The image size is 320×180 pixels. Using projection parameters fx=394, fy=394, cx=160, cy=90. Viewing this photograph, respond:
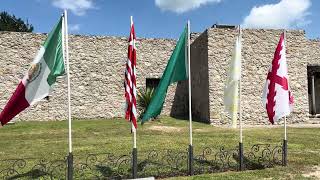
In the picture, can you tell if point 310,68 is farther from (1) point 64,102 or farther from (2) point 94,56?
(1) point 64,102

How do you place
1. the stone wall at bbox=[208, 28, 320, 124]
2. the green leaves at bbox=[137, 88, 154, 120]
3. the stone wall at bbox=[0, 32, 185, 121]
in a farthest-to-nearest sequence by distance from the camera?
1. the stone wall at bbox=[0, 32, 185, 121]
2. the green leaves at bbox=[137, 88, 154, 120]
3. the stone wall at bbox=[208, 28, 320, 124]

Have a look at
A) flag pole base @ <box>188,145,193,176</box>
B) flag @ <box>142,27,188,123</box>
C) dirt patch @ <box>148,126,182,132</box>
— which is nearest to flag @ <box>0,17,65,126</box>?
flag @ <box>142,27,188,123</box>

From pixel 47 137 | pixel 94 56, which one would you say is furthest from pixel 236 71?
pixel 94 56

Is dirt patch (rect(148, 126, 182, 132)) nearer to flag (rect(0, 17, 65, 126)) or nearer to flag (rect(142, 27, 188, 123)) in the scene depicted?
flag (rect(142, 27, 188, 123))

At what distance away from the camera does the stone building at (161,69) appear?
17.6m

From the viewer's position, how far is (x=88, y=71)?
Answer: 797 inches

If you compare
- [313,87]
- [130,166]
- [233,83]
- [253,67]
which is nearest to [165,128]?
[253,67]

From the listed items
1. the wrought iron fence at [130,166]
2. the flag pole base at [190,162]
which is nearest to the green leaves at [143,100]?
the wrought iron fence at [130,166]

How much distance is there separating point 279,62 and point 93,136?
23.3 ft

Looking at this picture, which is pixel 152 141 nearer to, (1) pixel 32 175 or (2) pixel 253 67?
(1) pixel 32 175

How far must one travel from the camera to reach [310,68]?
72.6 ft

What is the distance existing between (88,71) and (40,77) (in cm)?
1351

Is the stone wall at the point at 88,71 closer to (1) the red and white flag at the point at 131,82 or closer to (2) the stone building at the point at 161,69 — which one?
(2) the stone building at the point at 161,69

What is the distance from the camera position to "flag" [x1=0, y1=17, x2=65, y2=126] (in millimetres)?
6551
